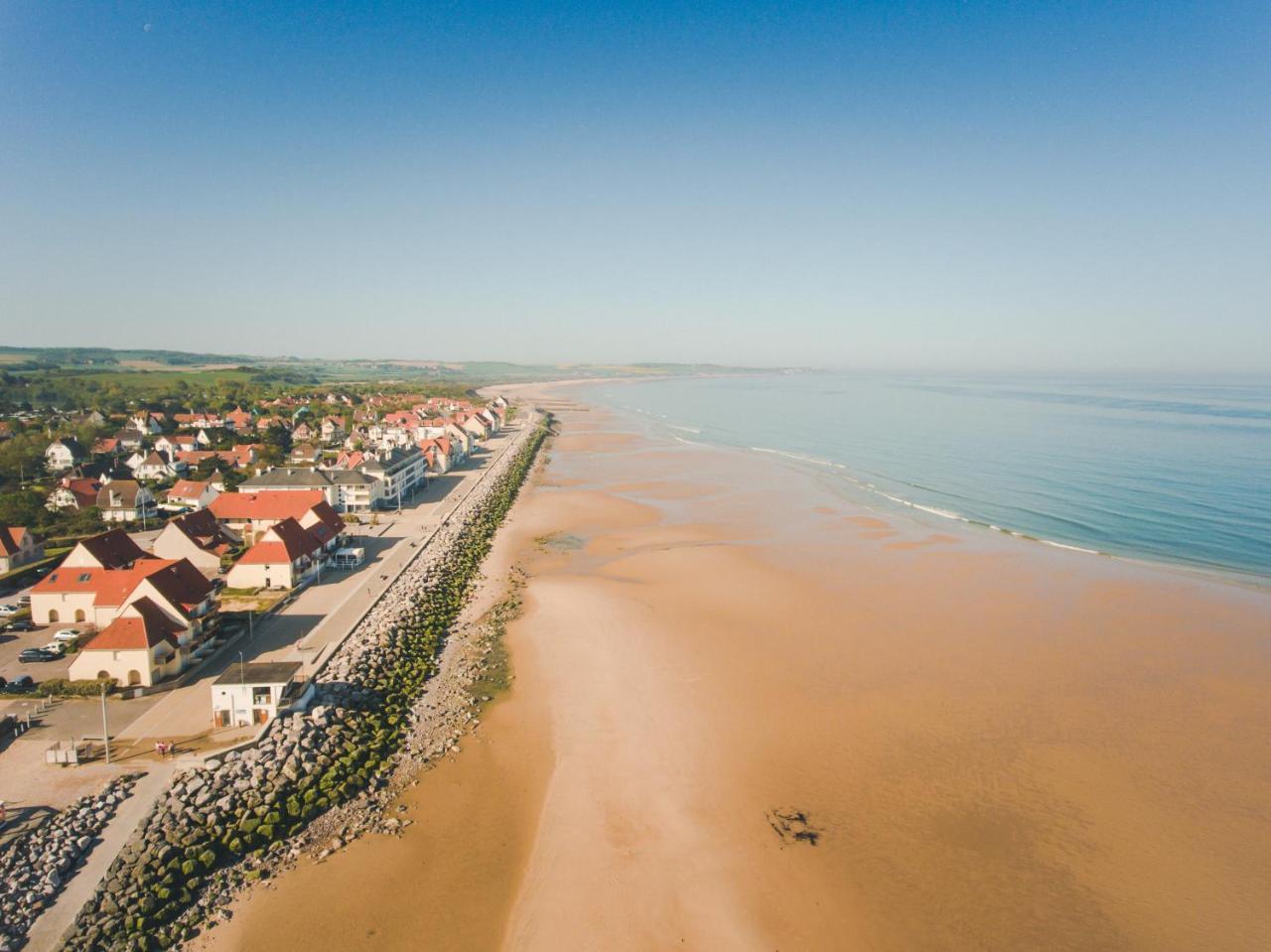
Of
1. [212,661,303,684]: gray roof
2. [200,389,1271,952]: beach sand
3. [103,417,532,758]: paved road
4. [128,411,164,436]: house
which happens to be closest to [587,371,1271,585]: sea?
[200,389,1271,952]: beach sand

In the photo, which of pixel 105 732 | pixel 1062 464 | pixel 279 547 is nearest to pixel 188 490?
pixel 279 547

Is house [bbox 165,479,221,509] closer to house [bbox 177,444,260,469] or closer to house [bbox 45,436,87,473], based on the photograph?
house [bbox 177,444,260,469]

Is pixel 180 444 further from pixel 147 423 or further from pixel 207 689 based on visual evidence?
pixel 207 689

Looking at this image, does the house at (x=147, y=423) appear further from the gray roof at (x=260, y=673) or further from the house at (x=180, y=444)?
the gray roof at (x=260, y=673)

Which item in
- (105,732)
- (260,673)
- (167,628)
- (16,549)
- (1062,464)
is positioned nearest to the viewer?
(105,732)

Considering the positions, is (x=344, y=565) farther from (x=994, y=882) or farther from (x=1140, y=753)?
(x=1140, y=753)

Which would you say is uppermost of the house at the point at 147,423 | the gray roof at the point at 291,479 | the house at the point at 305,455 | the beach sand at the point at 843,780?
the house at the point at 147,423

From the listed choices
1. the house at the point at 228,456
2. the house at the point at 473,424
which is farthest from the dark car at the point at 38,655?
the house at the point at 473,424
